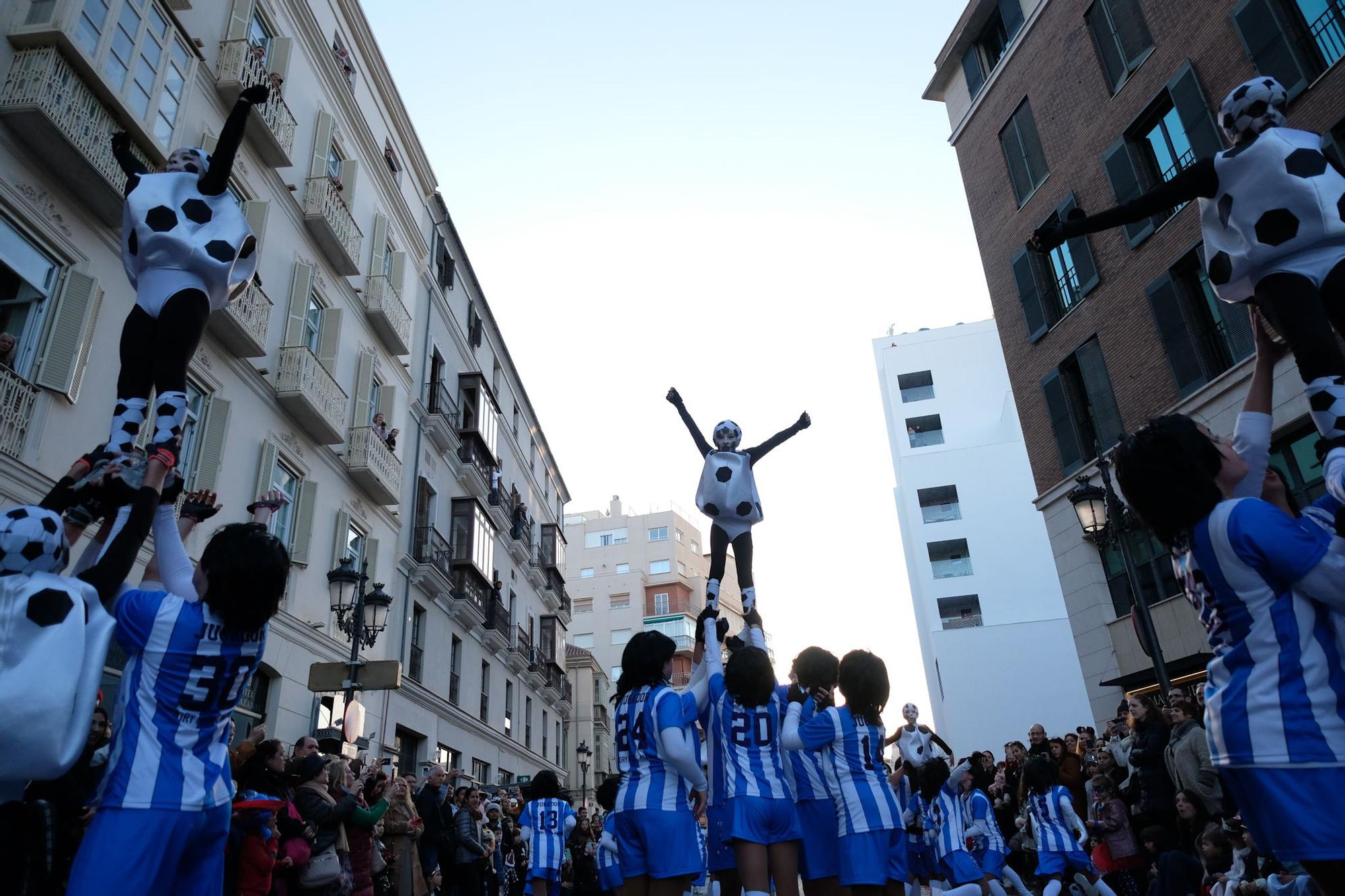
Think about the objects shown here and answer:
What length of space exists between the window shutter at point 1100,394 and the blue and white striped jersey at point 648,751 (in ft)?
56.1

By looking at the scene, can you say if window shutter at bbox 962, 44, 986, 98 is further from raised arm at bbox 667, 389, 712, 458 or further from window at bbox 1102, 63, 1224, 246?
raised arm at bbox 667, 389, 712, 458

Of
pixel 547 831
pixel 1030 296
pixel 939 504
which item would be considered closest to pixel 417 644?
pixel 547 831

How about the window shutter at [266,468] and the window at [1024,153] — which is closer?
the window shutter at [266,468]

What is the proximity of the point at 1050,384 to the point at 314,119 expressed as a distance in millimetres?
18128

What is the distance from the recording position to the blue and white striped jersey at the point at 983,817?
877 centimetres

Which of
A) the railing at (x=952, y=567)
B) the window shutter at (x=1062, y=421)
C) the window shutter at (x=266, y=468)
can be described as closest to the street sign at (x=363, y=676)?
the window shutter at (x=266, y=468)

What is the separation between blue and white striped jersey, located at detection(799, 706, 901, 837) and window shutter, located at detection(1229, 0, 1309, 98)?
50.7 ft

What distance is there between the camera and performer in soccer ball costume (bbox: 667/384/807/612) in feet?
26.6

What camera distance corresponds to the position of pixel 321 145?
18969 mm

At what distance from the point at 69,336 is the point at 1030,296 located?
2086 cm

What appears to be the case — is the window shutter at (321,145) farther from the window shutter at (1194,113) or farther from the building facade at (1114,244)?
the window shutter at (1194,113)

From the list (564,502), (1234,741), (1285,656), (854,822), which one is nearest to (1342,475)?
(1285,656)

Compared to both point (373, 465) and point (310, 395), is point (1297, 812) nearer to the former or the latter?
point (310, 395)

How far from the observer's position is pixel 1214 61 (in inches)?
693
